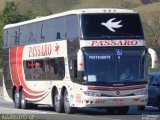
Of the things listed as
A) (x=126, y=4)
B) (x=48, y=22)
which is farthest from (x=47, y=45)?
(x=126, y=4)

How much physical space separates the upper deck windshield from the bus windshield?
0.62 metres

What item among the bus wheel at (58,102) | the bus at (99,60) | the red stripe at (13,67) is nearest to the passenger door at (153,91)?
the bus at (99,60)

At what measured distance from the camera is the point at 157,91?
32594 millimetres

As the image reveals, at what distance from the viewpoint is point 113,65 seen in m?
28.9

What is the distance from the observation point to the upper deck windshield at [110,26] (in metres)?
29.1

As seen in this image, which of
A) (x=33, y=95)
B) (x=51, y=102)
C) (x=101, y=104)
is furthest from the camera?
(x=33, y=95)

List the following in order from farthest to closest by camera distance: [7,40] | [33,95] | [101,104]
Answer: [7,40] → [33,95] → [101,104]

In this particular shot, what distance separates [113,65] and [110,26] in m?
1.51

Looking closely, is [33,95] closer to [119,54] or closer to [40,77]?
[40,77]

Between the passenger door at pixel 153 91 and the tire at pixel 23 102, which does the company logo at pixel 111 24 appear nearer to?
the passenger door at pixel 153 91

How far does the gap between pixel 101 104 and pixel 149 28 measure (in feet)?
Result: 183

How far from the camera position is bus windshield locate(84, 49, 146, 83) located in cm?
2870

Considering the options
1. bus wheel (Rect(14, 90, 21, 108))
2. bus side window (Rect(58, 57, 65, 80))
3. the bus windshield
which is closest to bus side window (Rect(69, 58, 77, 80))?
the bus windshield

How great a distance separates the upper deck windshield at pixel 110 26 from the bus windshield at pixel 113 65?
0.62 meters
